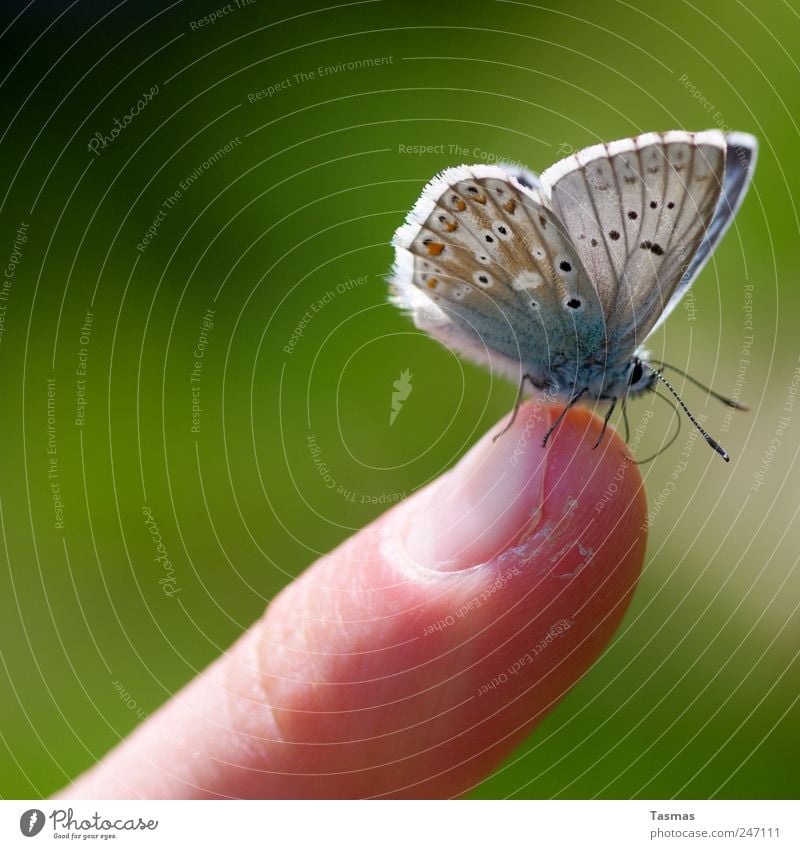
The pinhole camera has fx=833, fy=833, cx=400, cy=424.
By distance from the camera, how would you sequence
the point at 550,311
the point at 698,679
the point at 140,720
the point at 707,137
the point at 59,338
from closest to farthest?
the point at 707,137 < the point at 550,311 < the point at 140,720 < the point at 698,679 < the point at 59,338

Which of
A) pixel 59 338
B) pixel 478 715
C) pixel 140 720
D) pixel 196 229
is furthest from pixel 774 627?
pixel 59 338

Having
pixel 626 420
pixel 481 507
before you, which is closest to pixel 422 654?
pixel 481 507

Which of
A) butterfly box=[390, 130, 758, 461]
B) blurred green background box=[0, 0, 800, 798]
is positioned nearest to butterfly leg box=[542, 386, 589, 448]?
butterfly box=[390, 130, 758, 461]

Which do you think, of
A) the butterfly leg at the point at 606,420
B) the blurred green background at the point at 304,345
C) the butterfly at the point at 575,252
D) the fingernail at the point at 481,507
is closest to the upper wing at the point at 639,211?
the butterfly at the point at 575,252

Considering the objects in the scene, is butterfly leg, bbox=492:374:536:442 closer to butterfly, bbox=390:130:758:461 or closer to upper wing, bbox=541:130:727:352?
butterfly, bbox=390:130:758:461

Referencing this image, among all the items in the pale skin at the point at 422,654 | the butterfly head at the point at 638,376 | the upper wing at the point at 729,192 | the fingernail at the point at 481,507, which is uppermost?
the upper wing at the point at 729,192

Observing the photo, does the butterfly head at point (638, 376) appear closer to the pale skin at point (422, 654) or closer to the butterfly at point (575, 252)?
the butterfly at point (575, 252)
